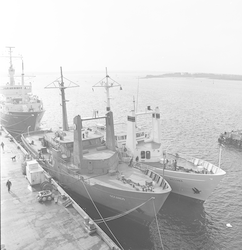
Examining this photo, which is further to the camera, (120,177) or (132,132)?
(132,132)

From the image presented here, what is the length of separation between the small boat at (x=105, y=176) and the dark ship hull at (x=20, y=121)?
2908 centimetres

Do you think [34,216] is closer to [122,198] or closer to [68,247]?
[68,247]

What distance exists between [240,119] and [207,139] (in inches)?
1161

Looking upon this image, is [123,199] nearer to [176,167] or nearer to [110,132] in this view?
[110,132]

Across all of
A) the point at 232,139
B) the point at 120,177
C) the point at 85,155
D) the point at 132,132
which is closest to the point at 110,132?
the point at 132,132

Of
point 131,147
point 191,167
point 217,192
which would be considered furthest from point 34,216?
point 217,192

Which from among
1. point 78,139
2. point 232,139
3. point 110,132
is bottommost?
point 232,139

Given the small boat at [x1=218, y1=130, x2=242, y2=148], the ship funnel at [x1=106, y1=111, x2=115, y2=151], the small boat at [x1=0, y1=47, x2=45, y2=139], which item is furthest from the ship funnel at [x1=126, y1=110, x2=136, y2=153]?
the small boat at [x1=0, y1=47, x2=45, y2=139]

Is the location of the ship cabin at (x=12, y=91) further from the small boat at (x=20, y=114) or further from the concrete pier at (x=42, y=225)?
→ the concrete pier at (x=42, y=225)

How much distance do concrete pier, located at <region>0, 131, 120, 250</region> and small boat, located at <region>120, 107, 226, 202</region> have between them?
9.64 meters

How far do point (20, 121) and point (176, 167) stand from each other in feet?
142

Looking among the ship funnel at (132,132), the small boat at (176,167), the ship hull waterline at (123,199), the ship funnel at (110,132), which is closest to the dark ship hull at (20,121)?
the small boat at (176,167)

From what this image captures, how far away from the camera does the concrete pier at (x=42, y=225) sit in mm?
16734

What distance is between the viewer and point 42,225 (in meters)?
18.9
